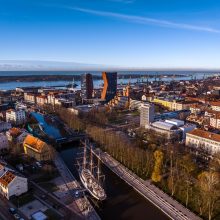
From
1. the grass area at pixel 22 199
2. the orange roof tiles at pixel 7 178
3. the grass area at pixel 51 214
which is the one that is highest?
the orange roof tiles at pixel 7 178

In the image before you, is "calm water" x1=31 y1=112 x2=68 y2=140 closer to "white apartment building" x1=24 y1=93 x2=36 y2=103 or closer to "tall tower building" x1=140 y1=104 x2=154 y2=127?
"tall tower building" x1=140 y1=104 x2=154 y2=127

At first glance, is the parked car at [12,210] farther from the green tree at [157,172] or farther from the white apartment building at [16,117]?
the white apartment building at [16,117]

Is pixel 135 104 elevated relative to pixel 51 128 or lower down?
elevated

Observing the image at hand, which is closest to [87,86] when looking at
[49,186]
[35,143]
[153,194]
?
[35,143]

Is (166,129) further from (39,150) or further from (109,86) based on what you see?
(109,86)

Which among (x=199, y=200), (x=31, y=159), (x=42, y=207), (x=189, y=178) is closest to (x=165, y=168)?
(x=189, y=178)

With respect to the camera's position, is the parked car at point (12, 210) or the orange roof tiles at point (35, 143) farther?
the orange roof tiles at point (35, 143)

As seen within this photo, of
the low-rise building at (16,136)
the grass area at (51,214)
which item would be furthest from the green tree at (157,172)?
the low-rise building at (16,136)
